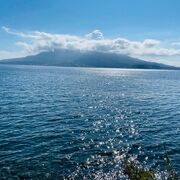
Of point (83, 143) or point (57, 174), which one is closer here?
point (57, 174)

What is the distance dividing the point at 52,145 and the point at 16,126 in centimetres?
1267

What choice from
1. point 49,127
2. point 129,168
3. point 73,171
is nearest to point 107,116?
point 49,127

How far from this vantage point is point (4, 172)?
3400cm

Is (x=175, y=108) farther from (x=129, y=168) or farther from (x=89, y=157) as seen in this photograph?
(x=129, y=168)

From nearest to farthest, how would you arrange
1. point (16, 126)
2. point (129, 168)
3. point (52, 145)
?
point (129, 168)
point (52, 145)
point (16, 126)

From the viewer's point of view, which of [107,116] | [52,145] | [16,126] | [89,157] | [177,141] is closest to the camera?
[89,157]

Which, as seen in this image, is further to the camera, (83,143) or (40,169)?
(83,143)

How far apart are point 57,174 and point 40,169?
2450 millimetres

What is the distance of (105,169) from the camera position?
3572 cm

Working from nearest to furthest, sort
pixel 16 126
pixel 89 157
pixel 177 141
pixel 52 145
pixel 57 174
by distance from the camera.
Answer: pixel 57 174, pixel 89 157, pixel 52 145, pixel 177 141, pixel 16 126

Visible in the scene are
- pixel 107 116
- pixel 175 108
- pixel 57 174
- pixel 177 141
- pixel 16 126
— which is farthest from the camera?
pixel 175 108

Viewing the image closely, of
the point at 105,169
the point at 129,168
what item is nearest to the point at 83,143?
the point at 105,169

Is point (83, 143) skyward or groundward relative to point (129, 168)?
groundward

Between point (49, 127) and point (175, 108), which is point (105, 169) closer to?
point (49, 127)
